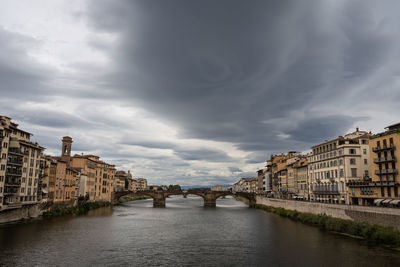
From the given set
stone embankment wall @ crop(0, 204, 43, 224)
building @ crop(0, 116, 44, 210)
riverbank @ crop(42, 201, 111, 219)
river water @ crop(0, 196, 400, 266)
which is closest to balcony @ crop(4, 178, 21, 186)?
building @ crop(0, 116, 44, 210)

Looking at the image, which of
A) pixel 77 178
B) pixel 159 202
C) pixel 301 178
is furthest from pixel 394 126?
pixel 159 202

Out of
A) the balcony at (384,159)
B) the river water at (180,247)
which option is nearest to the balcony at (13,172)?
the river water at (180,247)

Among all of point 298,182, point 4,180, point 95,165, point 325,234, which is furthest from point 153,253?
point 95,165

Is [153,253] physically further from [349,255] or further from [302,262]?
[349,255]

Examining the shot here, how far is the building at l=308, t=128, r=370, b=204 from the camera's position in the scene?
214 feet

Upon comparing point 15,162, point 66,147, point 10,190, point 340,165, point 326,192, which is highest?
point 66,147

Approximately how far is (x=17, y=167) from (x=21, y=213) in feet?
34.8

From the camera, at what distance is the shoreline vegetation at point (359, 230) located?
38469 millimetres

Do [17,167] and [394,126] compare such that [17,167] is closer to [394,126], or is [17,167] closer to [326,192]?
[326,192]

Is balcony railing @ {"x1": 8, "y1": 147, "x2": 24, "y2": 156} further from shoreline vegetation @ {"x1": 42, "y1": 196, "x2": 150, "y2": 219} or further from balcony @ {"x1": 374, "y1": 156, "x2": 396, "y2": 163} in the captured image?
balcony @ {"x1": 374, "y1": 156, "x2": 396, "y2": 163}

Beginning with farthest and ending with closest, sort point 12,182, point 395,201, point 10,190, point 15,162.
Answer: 1. point 15,162
2. point 12,182
3. point 10,190
4. point 395,201

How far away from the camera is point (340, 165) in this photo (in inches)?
2640

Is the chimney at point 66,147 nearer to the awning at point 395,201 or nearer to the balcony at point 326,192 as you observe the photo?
the balcony at point 326,192

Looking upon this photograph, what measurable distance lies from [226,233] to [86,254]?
1011 inches
